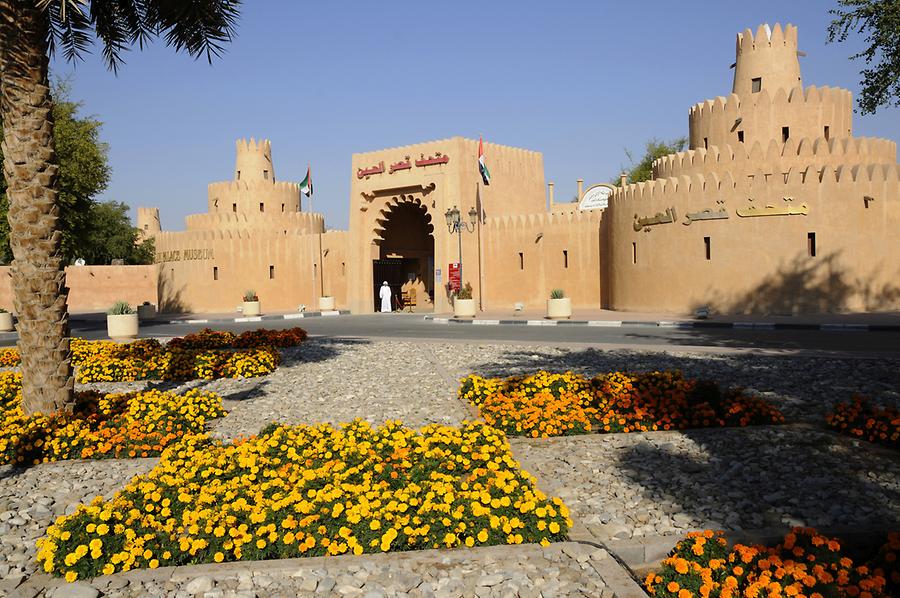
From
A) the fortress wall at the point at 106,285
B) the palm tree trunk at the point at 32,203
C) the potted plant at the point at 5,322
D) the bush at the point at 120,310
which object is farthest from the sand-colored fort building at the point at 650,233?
the palm tree trunk at the point at 32,203

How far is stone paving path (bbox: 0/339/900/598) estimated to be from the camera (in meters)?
4.08

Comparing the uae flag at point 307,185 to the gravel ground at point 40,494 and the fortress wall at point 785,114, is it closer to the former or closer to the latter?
the fortress wall at point 785,114

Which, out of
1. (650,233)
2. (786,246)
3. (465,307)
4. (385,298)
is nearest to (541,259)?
(465,307)

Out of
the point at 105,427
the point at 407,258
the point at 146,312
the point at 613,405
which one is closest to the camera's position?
the point at 105,427

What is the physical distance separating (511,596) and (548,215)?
26.6 m

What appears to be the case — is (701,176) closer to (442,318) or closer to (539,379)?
(442,318)

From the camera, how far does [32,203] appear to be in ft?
26.8

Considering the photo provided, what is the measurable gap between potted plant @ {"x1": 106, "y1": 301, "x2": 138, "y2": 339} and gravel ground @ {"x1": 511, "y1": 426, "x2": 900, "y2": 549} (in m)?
14.1

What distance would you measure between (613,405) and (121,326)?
14280 mm

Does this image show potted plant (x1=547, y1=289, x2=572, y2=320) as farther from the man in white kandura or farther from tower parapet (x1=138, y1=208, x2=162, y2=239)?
tower parapet (x1=138, y1=208, x2=162, y2=239)

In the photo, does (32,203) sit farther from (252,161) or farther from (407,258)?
(252,161)

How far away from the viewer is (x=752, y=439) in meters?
6.97

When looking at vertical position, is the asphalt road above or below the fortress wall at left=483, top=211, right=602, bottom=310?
below

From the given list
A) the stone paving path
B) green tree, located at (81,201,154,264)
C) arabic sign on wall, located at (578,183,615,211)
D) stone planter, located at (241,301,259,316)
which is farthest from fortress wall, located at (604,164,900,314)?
green tree, located at (81,201,154,264)
